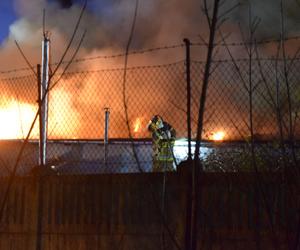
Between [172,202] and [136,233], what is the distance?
501mm

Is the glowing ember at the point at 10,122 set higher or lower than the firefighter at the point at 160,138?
higher

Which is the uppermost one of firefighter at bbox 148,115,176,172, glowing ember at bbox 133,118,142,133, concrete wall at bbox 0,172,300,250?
glowing ember at bbox 133,118,142,133

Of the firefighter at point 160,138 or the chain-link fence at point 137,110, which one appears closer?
the chain-link fence at point 137,110

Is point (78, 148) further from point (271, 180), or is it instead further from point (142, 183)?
point (271, 180)

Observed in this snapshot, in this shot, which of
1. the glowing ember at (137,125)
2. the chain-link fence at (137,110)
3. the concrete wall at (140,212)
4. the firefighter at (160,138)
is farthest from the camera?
the glowing ember at (137,125)

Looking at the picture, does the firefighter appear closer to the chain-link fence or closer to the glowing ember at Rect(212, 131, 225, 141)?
the chain-link fence

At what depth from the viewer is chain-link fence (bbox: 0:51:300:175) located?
5.77m

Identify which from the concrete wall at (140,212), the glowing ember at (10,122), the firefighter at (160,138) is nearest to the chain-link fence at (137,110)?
the glowing ember at (10,122)

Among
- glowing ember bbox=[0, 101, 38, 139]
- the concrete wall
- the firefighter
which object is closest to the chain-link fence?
glowing ember bbox=[0, 101, 38, 139]

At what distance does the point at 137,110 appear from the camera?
967 cm

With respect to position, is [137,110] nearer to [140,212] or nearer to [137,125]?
[137,125]

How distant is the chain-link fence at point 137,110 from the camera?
577 cm

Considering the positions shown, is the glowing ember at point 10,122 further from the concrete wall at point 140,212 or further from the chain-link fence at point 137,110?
the concrete wall at point 140,212

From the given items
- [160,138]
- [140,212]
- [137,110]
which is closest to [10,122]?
[137,110]
